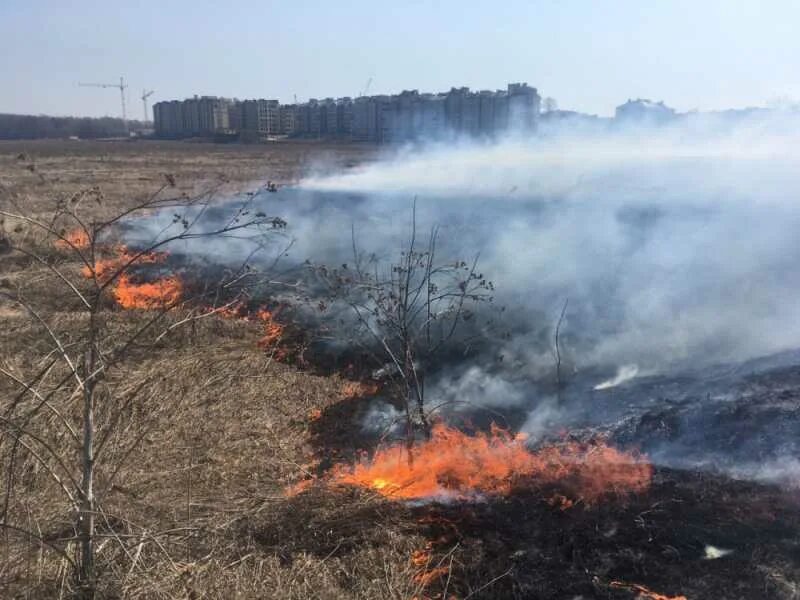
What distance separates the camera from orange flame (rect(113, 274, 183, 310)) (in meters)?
15.4

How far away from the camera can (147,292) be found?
54.3 ft

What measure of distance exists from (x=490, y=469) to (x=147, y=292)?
458 inches

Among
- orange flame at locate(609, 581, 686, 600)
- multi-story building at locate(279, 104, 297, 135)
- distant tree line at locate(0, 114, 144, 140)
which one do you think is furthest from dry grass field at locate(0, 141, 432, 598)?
distant tree line at locate(0, 114, 144, 140)

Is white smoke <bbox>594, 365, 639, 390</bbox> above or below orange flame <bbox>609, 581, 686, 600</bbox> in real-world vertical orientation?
above

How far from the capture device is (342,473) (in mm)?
8453

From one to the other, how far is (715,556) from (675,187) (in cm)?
1622

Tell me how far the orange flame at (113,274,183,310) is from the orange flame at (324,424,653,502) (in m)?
8.56

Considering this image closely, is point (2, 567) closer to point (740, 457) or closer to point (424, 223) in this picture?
point (740, 457)

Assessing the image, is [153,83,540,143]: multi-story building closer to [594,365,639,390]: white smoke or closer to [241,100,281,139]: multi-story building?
[241,100,281,139]: multi-story building

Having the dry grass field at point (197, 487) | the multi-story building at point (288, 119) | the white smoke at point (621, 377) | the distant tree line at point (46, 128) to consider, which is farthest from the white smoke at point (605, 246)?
the distant tree line at point (46, 128)

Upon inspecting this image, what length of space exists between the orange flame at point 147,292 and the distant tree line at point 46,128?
9080 cm

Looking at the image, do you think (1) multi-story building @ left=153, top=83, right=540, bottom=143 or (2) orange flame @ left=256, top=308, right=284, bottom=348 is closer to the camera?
(2) orange flame @ left=256, top=308, right=284, bottom=348

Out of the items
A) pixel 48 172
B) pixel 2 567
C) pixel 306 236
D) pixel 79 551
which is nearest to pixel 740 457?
pixel 79 551

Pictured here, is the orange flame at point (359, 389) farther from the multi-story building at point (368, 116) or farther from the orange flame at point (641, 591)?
the multi-story building at point (368, 116)
